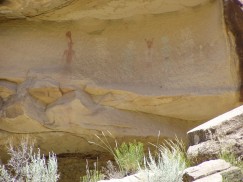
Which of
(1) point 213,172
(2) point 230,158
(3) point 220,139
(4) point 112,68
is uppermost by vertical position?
(4) point 112,68

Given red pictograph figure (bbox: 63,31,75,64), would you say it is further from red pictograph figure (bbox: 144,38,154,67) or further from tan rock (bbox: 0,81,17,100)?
red pictograph figure (bbox: 144,38,154,67)

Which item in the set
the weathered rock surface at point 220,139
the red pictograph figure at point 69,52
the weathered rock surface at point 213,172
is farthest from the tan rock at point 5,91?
the weathered rock surface at point 213,172

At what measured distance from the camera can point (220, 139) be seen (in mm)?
4484

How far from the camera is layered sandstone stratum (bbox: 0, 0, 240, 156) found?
6.68 meters

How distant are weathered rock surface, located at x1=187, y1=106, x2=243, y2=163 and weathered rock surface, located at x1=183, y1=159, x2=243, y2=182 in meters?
0.19

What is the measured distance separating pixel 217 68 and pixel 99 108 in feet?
4.75

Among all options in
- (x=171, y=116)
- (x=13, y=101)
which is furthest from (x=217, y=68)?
(x=13, y=101)

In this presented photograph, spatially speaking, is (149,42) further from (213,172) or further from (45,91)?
(213,172)

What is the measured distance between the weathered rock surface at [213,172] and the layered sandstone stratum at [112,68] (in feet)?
8.14

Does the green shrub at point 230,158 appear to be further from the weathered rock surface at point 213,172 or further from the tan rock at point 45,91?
the tan rock at point 45,91

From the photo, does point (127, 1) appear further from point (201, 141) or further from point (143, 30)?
point (201, 141)

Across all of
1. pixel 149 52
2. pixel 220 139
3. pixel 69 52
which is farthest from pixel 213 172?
pixel 69 52

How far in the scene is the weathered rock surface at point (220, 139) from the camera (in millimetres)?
4398

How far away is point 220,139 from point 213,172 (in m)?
0.44
